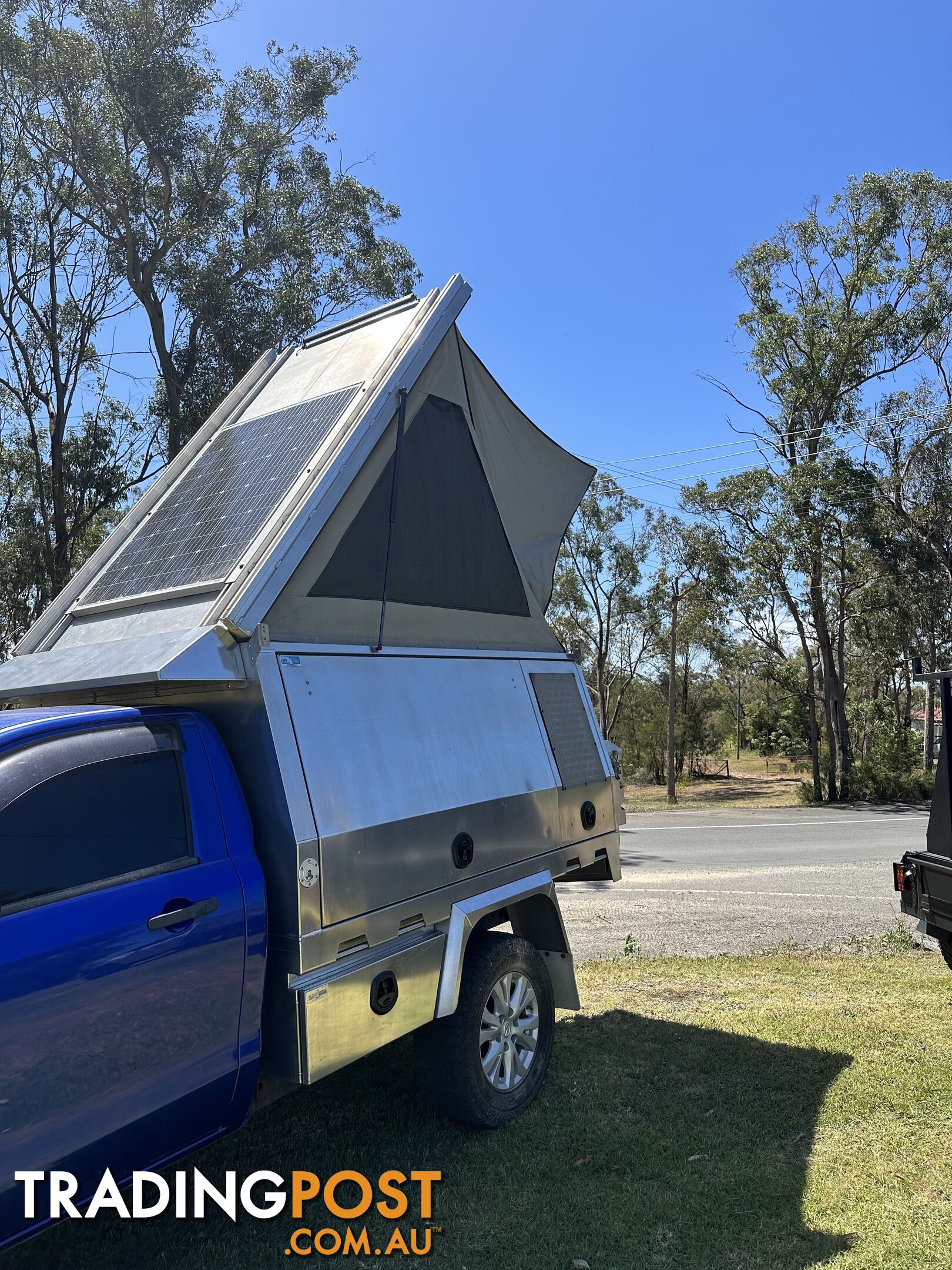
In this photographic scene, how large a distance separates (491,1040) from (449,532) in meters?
2.47

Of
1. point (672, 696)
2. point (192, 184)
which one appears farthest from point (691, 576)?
point (192, 184)

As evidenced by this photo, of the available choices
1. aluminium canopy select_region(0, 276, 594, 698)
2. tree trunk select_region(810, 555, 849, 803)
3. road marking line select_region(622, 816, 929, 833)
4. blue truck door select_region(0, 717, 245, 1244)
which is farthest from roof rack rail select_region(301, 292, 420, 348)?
tree trunk select_region(810, 555, 849, 803)

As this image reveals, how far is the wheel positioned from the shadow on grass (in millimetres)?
162

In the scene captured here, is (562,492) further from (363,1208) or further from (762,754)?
(762,754)

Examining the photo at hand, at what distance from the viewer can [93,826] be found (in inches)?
111

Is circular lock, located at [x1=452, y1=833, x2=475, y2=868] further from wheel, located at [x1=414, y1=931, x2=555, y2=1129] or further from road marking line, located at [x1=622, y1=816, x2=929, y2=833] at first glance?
road marking line, located at [x1=622, y1=816, x2=929, y2=833]

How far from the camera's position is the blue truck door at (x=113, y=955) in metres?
2.45

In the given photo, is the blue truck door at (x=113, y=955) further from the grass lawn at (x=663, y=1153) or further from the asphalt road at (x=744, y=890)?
the asphalt road at (x=744, y=890)

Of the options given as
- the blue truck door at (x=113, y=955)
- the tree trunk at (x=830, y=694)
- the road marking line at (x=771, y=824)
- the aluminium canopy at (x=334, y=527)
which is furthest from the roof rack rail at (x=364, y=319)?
the tree trunk at (x=830, y=694)

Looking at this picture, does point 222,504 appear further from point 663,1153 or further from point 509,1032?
point 663,1153

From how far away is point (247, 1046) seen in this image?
10.0 ft

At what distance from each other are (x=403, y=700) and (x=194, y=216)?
1696 centimetres

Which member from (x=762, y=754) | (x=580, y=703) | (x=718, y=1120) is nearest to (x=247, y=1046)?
(x=718, y=1120)

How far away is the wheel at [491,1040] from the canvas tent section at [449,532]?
1563 millimetres
